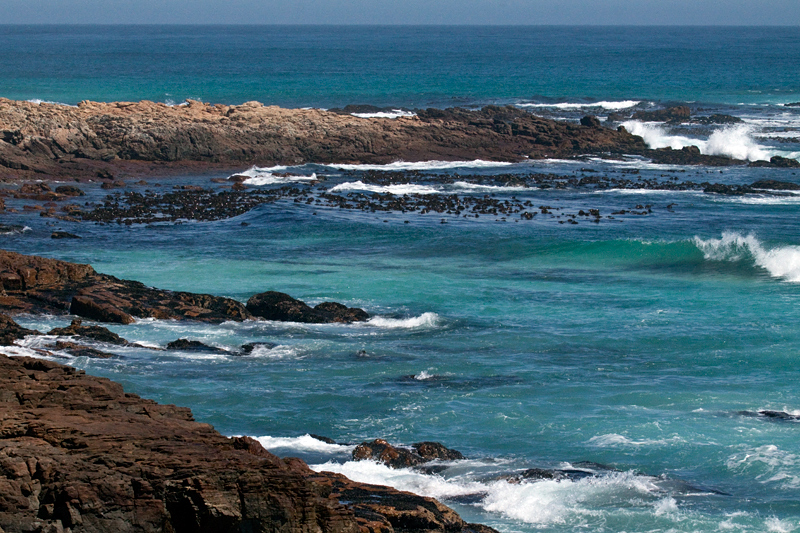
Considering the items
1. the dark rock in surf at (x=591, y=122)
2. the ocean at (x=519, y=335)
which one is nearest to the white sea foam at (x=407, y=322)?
the ocean at (x=519, y=335)

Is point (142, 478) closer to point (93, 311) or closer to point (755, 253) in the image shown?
point (93, 311)

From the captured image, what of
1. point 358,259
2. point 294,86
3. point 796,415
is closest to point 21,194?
point 358,259

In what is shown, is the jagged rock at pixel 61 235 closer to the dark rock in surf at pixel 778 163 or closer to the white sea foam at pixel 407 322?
the white sea foam at pixel 407 322

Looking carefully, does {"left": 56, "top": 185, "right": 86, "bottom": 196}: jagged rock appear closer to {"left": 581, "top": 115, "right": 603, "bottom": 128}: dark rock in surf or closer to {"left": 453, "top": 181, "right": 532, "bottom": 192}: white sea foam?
{"left": 453, "top": 181, "right": 532, "bottom": 192}: white sea foam

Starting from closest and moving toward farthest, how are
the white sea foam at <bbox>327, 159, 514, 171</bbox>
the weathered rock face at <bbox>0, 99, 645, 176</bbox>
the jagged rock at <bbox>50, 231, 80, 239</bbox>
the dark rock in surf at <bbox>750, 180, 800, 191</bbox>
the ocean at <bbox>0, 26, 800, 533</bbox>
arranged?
the ocean at <bbox>0, 26, 800, 533</bbox> → the jagged rock at <bbox>50, 231, 80, 239</bbox> → the dark rock in surf at <bbox>750, 180, 800, 191</bbox> → the weathered rock face at <bbox>0, 99, 645, 176</bbox> → the white sea foam at <bbox>327, 159, 514, 171</bbox>

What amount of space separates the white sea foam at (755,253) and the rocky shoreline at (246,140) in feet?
72.5

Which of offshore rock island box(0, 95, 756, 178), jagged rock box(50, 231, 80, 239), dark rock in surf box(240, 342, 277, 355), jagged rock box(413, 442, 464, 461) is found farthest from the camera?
offshore rock island box(0, 95, 756, 178)

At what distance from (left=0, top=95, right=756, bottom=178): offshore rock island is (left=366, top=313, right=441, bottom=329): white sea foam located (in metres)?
27.8

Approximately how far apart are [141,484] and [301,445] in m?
6.47

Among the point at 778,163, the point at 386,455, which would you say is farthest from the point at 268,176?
the point at 386,455

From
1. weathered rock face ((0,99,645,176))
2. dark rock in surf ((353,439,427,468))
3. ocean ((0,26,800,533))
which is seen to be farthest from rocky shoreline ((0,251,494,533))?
weathered rock face ((0,99,645,176))

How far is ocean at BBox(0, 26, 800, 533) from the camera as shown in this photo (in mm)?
13766

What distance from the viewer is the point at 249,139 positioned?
54.4m

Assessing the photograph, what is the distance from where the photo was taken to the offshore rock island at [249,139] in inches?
1901
